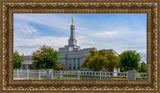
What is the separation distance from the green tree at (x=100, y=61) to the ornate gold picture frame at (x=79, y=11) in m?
4.90

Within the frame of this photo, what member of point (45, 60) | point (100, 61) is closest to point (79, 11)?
point (100, 61)

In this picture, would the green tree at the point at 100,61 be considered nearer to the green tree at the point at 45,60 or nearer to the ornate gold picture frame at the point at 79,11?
the green tree at the point at 45,60

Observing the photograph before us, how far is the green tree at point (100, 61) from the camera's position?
872cm

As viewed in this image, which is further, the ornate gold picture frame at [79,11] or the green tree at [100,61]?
the green tree at [100,61]

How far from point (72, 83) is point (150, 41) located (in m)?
2.51

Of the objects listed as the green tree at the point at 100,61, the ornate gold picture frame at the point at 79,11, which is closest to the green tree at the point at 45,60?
the green tree at the point at 100,61

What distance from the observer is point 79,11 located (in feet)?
12.4

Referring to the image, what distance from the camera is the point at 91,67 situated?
8961 millimetres

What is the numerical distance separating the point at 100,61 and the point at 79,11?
19.6ft

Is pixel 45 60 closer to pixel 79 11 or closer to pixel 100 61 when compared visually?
pixel 100 61

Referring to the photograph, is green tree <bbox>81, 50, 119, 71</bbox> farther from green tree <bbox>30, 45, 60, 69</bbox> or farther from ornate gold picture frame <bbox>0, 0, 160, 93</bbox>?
ornate gold picture frame <bbox>0, 0, 160, 93</bbox>

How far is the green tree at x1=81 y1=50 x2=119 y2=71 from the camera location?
872 centimetres

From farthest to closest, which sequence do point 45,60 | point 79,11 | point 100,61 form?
1. point 100,61
2. point 45,60
3. point 79,11

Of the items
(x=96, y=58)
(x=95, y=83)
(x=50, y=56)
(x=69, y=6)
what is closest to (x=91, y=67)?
(x=96, y=58)
